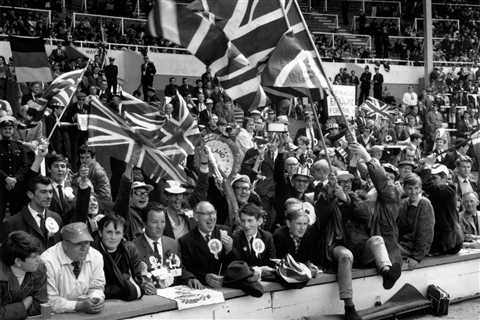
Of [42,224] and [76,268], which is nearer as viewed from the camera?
[76,268]

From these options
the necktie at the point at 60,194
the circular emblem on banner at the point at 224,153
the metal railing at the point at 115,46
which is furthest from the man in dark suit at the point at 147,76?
the necktie at the point at 60,194

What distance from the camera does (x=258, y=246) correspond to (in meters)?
7.79

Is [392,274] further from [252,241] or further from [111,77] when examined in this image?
[111,77]

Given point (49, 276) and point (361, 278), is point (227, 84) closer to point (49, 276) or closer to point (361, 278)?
point (361, 278)

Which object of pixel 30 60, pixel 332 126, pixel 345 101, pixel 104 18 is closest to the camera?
pixel 30 60

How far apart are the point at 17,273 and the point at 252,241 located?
260cm

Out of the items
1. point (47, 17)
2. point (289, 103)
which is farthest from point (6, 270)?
point (47, 17)

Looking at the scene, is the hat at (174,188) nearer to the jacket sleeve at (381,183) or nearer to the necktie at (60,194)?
the necktie at (60,194)

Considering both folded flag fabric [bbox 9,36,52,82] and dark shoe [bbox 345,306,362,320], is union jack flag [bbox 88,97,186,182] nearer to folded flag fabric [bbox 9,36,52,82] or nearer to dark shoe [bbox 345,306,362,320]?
dark shoe [bbox 345,306,362,320]

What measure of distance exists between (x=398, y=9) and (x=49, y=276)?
111 ft

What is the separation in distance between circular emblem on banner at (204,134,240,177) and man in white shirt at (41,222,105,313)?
163 inches

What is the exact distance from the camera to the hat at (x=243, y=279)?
7289mm

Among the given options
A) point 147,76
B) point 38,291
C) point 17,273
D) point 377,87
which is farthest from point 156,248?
point 377,87

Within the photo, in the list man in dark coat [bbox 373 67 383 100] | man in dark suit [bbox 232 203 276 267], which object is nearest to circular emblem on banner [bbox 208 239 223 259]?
man in dark suit [bbox 232 203 276 267]
